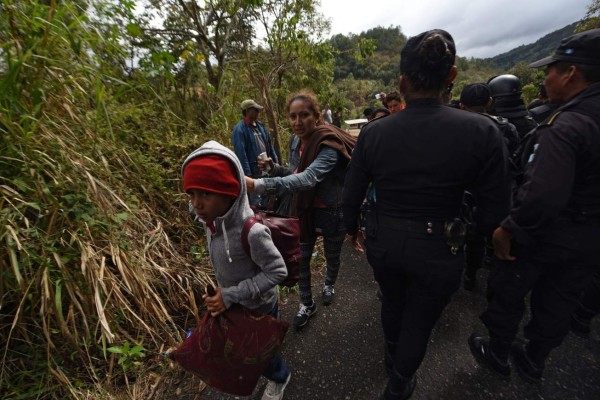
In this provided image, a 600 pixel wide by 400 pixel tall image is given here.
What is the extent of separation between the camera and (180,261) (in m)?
2.54

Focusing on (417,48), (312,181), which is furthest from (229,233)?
(417,48)

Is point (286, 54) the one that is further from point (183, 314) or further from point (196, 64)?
point (183, 314)

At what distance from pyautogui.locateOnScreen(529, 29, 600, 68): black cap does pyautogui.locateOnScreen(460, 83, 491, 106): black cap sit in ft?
3.99

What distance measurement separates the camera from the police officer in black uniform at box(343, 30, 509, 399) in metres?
1.18

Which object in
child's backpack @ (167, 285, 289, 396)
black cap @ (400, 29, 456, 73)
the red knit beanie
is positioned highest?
black cap @ (400, 29, 456, 73)

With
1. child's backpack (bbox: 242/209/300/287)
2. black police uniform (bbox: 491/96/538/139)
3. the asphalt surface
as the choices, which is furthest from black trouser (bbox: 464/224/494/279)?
child's backpack (bbox: 242/209/300/287)

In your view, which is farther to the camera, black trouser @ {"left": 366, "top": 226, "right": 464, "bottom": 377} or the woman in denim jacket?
the woman in denim jacket

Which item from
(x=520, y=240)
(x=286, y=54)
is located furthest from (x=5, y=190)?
(x=286, y=54)

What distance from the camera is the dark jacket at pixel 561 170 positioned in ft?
4.21

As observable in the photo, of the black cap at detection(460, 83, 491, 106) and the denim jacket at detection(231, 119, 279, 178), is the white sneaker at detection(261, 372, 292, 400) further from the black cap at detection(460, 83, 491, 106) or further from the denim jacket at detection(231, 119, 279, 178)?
the black cap at detection(460, 83, 491, 106)

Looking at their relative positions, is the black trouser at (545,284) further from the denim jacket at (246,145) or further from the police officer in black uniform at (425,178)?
the denim jacket at (246,145)

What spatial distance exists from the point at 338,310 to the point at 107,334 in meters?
1.87

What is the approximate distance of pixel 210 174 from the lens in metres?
1.14

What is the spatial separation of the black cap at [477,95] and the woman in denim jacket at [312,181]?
145cm
